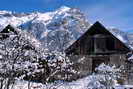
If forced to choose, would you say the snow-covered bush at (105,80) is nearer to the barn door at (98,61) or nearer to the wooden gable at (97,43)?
the wooden gable at (97,43)

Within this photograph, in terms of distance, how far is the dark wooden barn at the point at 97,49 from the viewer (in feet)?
125

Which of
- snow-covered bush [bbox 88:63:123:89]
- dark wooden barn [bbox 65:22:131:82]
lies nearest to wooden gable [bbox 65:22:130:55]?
dark wooden barn [bbox 65:22:131:82]

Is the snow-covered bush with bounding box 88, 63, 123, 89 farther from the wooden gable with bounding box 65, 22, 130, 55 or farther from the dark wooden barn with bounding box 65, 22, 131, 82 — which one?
the wooden gable with bounding box 65, 22, 130, 55

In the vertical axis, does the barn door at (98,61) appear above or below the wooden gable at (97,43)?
below

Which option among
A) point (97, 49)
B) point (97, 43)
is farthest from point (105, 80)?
point (97, 43)

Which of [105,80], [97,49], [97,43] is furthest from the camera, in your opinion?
[97,43]

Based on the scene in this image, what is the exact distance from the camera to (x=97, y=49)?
3900cm

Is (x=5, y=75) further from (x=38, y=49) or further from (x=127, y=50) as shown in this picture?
(x=127, y=50)

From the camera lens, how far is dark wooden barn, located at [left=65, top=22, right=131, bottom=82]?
38069mm

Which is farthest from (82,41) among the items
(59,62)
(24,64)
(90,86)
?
(24,64)

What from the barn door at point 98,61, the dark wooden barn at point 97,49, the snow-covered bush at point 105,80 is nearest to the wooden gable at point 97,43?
the dark wooden barn at point 97,49

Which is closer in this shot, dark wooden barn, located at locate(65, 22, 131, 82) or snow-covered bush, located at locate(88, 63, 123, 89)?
snow-covered bush, located at locate(88, 63, 123, 89)

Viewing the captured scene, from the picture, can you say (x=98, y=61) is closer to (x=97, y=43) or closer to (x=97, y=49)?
(x=97, y=49)

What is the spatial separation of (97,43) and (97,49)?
608 mm
